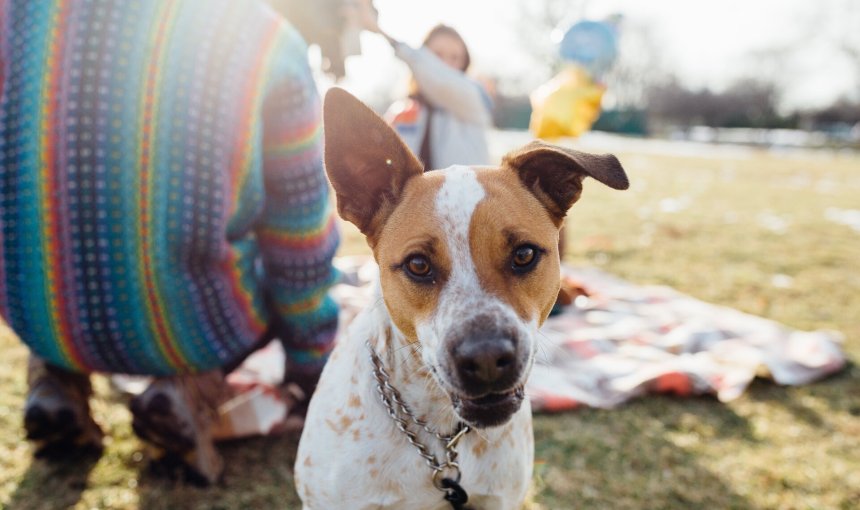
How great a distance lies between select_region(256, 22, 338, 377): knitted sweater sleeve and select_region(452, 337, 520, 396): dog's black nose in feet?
4.96

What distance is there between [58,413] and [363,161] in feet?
7.26

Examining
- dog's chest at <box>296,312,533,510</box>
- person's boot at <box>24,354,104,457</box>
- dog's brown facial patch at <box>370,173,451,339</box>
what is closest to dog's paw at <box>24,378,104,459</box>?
person's boot at <box>24,354,104,457</box>

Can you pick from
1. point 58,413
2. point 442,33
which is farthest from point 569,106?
point 58,413

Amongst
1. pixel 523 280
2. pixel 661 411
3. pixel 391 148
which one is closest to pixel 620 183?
pixel 523 280

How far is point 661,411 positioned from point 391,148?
285 cm

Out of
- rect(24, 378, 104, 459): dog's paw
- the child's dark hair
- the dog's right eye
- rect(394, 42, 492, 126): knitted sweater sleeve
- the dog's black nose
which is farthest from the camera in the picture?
the child's dark hair

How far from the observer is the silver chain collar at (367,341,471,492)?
2289 millimetres

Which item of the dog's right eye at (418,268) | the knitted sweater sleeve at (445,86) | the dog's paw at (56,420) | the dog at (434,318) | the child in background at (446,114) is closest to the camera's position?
the dog at (434,318)

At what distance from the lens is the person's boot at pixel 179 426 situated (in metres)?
3.02

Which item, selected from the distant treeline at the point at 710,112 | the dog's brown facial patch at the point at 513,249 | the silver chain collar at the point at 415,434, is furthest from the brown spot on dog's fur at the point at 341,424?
the distant treeline at the point at 710,112

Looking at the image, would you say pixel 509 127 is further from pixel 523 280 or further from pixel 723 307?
pixel 523 280

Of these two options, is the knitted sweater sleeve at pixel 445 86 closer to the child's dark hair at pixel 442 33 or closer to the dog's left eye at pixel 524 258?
the child's dark hair at pixel 442 33

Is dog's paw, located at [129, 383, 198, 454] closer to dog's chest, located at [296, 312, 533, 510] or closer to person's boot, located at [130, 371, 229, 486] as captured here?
person's boot, located at [130, 371, 229, 486]

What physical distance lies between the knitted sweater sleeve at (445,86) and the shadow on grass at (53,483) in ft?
11.2
